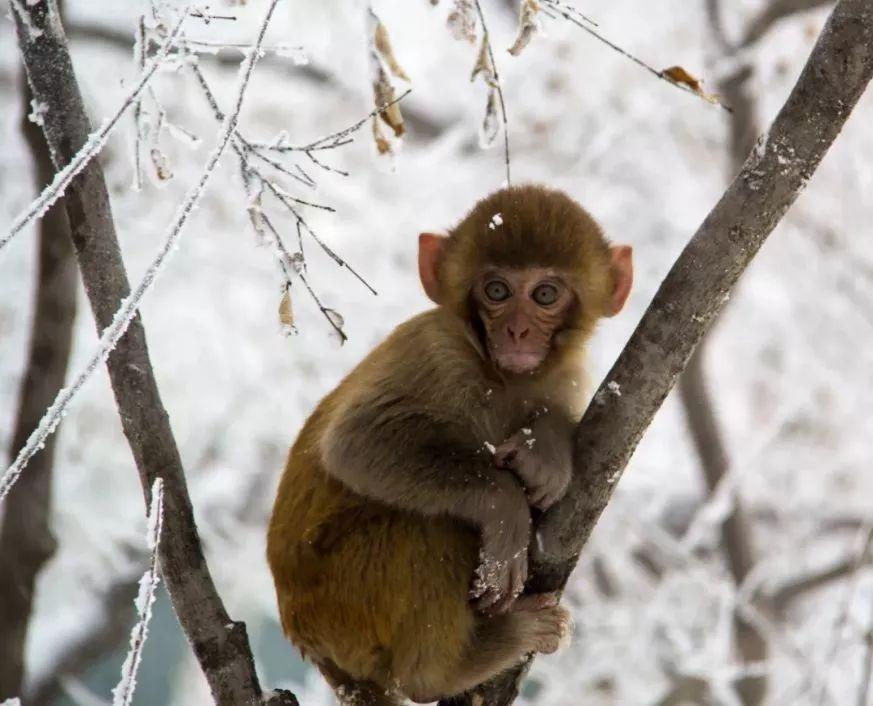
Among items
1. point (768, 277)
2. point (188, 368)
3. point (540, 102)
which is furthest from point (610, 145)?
point (188, 368)

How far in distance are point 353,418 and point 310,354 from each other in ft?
16.0

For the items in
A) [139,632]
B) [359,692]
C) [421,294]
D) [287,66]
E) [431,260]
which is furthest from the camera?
[287,66]

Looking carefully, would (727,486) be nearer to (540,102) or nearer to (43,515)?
(540,102)

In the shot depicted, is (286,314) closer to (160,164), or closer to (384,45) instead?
(160,164)

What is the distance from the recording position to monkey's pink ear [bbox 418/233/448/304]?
10.7ft

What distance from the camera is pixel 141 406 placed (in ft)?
8.47

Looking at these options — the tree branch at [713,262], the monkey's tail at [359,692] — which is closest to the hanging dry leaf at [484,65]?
the tree branch at [713,262]

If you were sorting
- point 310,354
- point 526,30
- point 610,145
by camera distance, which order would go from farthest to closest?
point 610,145 → point 310,354 → point 526,30

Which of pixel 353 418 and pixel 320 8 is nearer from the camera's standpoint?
pixel 353 418

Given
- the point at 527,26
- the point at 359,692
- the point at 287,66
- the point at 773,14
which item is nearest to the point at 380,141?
the point at 527,26

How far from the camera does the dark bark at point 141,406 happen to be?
2572 mm

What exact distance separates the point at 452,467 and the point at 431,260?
2.14ft

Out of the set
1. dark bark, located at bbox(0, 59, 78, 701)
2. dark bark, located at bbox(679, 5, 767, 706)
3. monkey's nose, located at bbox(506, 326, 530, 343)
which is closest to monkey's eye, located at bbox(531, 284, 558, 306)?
monkey's nose, located at bbox(506, 326, 530, 343)

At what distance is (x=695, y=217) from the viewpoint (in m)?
8.99
